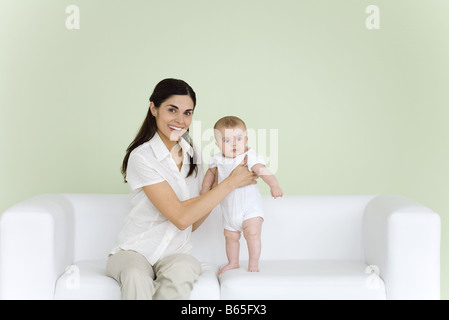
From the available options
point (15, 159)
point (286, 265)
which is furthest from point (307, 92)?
point (15, 159)

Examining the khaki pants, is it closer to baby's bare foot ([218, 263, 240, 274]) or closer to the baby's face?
baby's bare foot ([218, 263, 240, 274])

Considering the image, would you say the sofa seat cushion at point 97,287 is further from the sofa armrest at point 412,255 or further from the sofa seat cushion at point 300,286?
the sofa armrest at point 412,255

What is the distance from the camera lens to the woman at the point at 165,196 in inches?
102

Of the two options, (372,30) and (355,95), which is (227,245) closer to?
(355,95)

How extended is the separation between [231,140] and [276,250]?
2.33 feet

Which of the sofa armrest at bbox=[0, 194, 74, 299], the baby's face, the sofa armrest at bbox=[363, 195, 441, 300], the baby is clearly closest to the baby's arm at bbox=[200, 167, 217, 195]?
the baby

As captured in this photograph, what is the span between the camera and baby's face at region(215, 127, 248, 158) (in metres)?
2.83

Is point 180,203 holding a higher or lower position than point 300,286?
higher

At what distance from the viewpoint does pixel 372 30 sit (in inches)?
154

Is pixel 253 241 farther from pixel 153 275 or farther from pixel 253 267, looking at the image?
pixel 153 275

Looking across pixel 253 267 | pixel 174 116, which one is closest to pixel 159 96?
pixel 174 116

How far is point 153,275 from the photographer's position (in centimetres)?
263

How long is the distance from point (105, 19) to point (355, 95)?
168 cm

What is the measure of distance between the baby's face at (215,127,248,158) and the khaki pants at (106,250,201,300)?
0.54 metres
